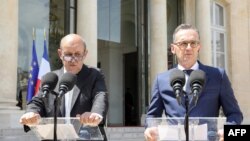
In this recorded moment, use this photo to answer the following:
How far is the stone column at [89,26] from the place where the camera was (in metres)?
13.8

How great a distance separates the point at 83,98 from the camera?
12.4ft

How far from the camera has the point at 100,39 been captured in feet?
57.3

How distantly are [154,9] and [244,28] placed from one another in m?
6.39

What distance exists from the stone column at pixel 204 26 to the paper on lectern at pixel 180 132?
15663 mm

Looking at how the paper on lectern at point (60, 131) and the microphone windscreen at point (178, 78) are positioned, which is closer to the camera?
the microphone windscreen at point (178, 78)

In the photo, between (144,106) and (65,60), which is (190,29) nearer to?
(65,60)

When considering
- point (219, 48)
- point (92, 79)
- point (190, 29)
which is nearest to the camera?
point (190, 29)

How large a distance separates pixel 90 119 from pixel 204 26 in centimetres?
1589

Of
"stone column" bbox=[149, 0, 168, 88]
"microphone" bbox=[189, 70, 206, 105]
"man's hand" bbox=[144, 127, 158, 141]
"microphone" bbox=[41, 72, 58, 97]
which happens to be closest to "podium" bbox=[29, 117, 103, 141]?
"microphone" bbox=[41, 72, 58, 97]

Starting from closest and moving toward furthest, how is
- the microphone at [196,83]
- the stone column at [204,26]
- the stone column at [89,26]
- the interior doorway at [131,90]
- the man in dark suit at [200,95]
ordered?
1. the microphone at [196,83]
2. the man in dark suit at [200,95]
3. the stone column at [89,26]
4. the interior doorway at [131,90]
5. the stone column at [204,26]

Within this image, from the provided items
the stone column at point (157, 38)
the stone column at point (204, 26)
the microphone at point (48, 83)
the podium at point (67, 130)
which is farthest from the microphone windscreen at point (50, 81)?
the stone column at point (204, 26)

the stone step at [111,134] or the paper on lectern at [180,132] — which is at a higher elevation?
the paper on lectern at [180,132]

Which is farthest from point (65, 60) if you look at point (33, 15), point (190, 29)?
point (33, 15)

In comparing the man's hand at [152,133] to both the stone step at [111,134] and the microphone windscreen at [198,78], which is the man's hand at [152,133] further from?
the stone step at [111,134]
